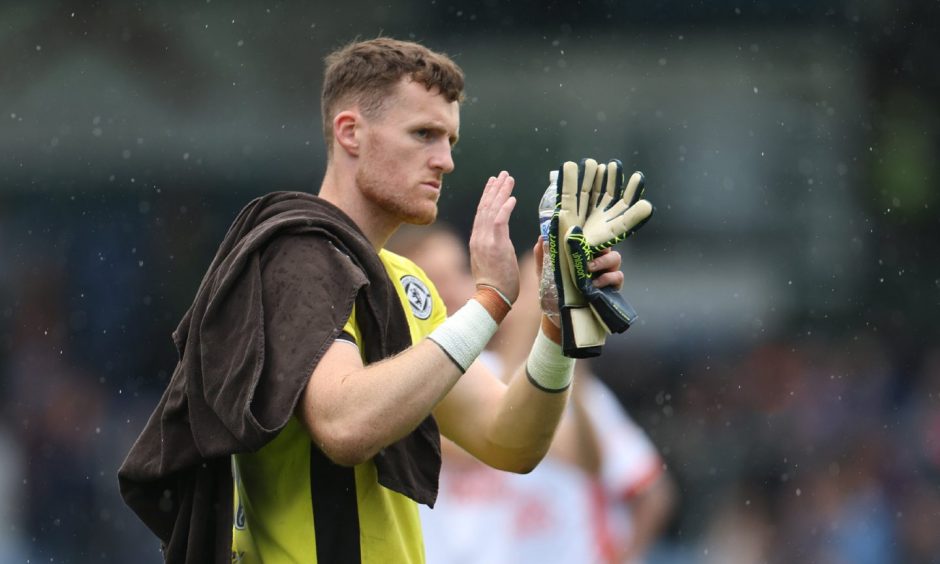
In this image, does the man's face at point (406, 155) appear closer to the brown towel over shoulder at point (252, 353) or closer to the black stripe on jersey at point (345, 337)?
the brown towel over shoulder at point (252, 353)

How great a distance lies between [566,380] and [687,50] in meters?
6.26

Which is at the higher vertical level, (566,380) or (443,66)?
(443,66)

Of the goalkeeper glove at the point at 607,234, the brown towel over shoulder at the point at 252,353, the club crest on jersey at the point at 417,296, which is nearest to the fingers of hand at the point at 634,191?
the goalkeeper glove at the point at 607,234

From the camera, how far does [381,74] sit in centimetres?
290

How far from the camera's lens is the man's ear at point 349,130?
292 centimetres

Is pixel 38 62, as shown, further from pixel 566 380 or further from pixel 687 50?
pixel 566 380

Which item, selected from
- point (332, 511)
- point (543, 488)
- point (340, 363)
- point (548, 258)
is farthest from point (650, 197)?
point (340, 363)

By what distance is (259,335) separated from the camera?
2.48 meters

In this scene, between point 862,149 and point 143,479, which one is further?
point 862,149

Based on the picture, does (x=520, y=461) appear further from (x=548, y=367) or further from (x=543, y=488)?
(x=543, y=488)

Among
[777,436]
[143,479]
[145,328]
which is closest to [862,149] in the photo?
[777,436]

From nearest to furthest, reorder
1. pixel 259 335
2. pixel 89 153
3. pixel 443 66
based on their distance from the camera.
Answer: pixel 259 335 → pixel 443 66 → pixel 89 153

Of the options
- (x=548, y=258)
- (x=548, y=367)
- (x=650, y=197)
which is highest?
(x=548, y=258)

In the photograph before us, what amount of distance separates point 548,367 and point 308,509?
1.90 ft
